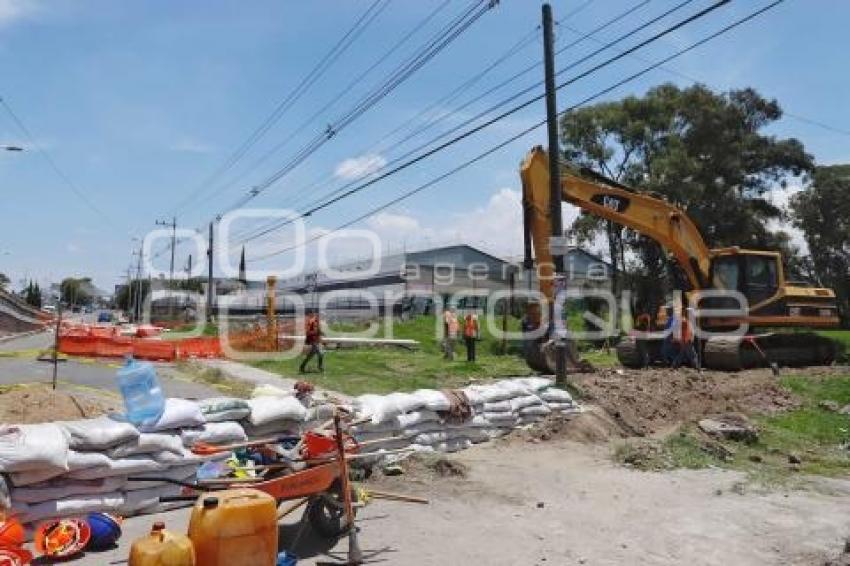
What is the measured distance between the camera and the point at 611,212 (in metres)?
18.3

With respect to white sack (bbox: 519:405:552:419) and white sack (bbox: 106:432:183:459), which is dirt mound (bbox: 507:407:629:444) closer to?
white sack (bbox: 519:405:552:419)

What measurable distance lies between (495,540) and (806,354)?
16.1m

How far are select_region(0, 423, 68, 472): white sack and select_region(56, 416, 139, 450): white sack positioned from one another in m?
0.15

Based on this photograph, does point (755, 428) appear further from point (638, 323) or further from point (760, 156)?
point (760, 156)

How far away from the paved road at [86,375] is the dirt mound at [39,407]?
5.31m

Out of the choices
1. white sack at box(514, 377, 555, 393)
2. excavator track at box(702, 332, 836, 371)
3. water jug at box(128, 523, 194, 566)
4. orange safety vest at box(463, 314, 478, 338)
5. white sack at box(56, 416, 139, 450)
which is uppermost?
orange safety vest at box(463, 314, 478, 338)

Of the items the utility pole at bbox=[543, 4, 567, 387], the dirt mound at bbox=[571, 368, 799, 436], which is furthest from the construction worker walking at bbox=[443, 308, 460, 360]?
the utility pole at bbox=[543, 4, 567, 387]

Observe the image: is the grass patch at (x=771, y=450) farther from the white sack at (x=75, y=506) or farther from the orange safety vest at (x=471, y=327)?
the orange safety vest at (x=471, y=327)

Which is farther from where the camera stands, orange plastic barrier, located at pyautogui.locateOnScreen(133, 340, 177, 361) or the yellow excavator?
orange plastic barrier, located at pyautogui.locateOnScreen(133, 340, 177, 361)

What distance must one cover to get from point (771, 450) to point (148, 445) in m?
8.64

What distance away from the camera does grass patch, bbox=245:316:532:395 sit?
56.6 ft

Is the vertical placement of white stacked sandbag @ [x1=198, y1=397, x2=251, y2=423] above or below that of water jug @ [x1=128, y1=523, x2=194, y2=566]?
above

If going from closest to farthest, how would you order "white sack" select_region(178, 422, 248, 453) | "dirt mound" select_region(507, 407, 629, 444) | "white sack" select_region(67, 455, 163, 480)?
1. "white sack" select_region(67, 455, 163, 480)
2. "white sack" select_region(178, 422, 248, 453)
3. "dirt mound" select_region(507, 407, 629, 444)

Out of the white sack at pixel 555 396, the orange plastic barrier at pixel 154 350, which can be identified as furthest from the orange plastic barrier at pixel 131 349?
the white sack at pixel 555 396
